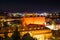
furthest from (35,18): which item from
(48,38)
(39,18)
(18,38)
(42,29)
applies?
(18,38)

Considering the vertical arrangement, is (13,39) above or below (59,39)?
above

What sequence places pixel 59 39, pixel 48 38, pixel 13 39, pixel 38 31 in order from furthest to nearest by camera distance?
pixel 38 31, pixel 48 38, pixel 59 39, pixel 13 39

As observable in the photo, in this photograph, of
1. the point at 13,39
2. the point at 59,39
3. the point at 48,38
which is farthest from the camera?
the point at 48,38

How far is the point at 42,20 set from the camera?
261 inches

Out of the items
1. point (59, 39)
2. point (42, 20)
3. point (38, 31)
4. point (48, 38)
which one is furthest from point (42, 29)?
point (42, 20)

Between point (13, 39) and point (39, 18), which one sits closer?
point (13, 39)

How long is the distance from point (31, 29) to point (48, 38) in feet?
2.19

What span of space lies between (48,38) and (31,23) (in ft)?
5.42

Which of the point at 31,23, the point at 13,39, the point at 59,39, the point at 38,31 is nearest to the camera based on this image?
the point at 13,39

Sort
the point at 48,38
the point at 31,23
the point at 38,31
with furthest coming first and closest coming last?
the point at 31,23
the point at 38,31
the point at 48,38

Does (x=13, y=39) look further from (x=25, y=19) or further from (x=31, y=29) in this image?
(x=25, y=19)

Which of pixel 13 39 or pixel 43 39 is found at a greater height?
pixel 13 39

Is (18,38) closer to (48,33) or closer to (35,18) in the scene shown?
(48,33)

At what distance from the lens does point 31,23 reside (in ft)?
20.7
